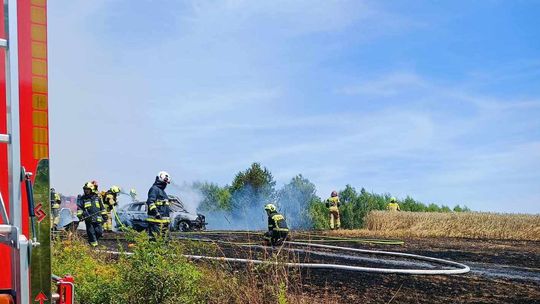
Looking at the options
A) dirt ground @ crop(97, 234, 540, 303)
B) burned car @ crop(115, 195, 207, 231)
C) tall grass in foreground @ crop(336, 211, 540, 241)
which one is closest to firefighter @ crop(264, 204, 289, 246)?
dirt ground @ crop(97, 234, 540, 303)

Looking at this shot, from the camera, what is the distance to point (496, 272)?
1090 cm

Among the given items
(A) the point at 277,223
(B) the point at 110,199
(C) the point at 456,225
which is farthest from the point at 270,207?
(C) the point at 456,225

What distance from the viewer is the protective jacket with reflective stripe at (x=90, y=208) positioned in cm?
1422

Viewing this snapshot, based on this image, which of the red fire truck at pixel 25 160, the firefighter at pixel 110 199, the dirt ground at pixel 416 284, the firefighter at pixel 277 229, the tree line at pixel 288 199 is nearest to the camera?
the red fire truck at pixel 25 160

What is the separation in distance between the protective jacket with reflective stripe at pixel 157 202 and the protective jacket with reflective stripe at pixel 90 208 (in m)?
2.21

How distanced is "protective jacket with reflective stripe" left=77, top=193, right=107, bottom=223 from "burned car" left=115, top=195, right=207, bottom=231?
6.92 meters

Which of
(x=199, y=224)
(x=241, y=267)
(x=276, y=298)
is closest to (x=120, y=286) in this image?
(x=276, y=298)

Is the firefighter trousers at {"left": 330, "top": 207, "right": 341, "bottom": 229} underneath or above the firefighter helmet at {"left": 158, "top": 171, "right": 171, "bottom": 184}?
underneath

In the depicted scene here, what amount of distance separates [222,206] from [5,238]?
35.7 m

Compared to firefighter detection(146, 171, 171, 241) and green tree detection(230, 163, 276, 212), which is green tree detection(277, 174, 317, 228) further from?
firefighter detection(146, 171, 171, 241)

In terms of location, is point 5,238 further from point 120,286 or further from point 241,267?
point 241,267

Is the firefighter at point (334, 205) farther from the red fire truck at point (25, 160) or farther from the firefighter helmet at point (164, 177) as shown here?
the red fire truck at point (25, 160)

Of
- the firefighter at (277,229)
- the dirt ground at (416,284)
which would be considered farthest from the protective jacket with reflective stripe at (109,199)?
the dirt ground at (416,284)

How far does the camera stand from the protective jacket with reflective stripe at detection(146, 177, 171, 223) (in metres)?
12.1
